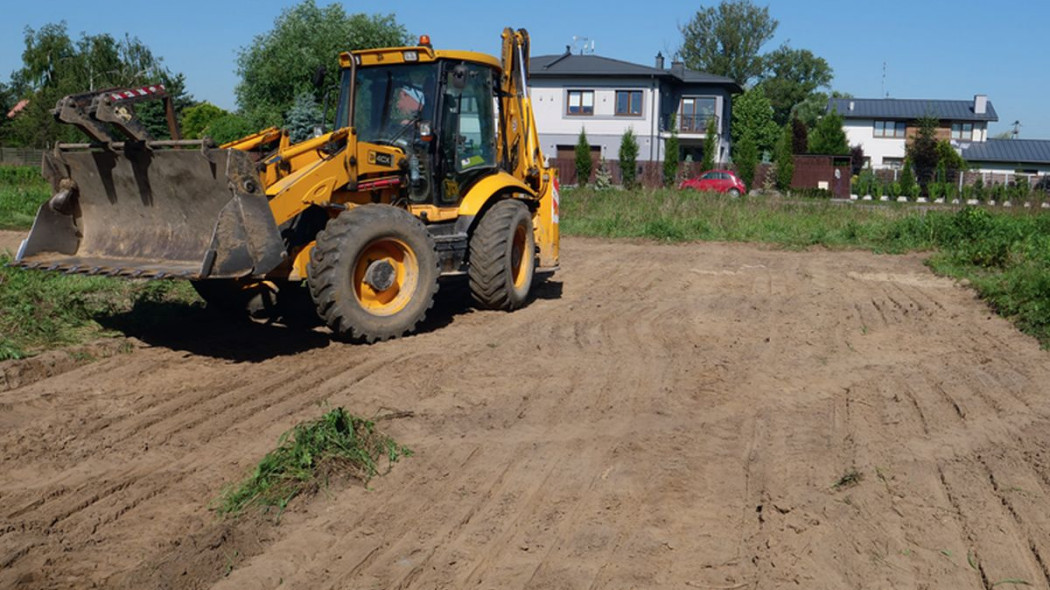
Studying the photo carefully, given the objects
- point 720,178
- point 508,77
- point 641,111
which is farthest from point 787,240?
point 641,111

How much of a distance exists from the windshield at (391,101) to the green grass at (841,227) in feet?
22.2

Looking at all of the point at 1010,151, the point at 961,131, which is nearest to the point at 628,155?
the point at 961,131

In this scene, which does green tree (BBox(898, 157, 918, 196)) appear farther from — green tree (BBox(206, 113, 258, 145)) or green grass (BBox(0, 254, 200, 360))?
green grass (BBox(0, 254, 200, 360))

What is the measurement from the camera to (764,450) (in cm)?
591

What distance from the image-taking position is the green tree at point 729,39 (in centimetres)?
8112

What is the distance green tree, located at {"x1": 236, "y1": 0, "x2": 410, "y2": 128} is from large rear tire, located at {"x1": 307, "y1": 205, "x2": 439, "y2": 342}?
97.0ft

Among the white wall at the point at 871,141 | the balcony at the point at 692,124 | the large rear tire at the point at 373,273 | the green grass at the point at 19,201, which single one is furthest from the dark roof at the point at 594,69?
the large rear tire at the point at 373,273

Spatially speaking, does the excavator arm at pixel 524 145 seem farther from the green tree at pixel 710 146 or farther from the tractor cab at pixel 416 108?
the green tree at pixel 710 146

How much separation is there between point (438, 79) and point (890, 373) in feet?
16.1

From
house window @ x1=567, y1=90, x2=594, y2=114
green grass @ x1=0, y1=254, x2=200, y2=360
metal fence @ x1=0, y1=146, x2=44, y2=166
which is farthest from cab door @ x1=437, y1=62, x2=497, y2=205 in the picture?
house window @ x1=567, y1=90, x2=594, y2=114

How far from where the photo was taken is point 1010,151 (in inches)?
2721

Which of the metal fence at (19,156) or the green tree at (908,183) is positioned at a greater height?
the metal fence at (19,156)

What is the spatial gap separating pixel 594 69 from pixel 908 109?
3219 centimetres

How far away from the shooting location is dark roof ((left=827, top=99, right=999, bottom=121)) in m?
68.7
